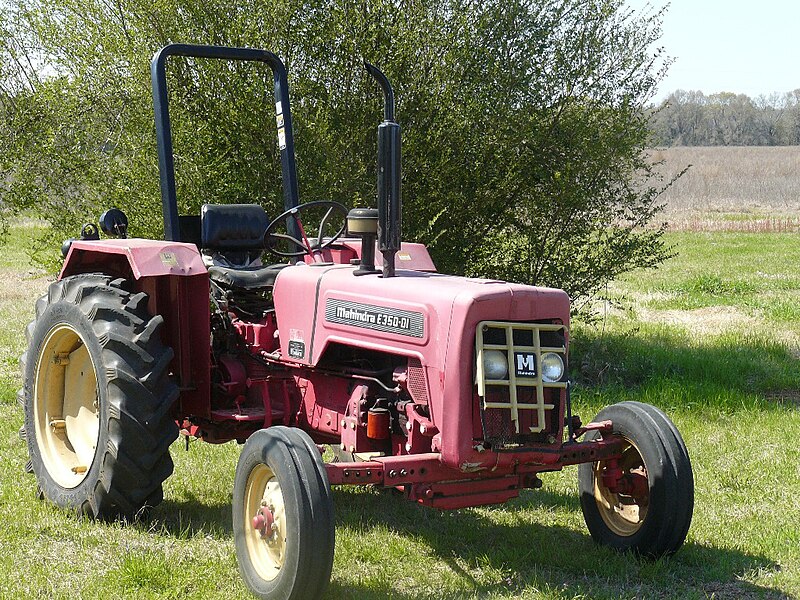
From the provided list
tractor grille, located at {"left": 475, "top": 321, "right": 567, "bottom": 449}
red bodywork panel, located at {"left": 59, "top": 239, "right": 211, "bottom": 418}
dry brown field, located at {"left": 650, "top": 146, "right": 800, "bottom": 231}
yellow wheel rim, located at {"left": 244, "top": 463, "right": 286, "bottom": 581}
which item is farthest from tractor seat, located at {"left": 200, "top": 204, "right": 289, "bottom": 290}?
dry brown field, located at {"left": 650, "top": 146, "right": 800, "bottom": 231}

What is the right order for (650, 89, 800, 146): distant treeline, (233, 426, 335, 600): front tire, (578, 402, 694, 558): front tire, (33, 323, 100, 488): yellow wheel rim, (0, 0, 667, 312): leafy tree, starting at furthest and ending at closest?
(650, 89, 800, 146): distant treeline, (0, 0, 667, 312): leafy tree, (33, 323, 100, 488): yellow wheel rim, (578, 402, 694, 558): front tire, (233, 426, 335, 600): front tire

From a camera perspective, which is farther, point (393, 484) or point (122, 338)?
point (122, 338)

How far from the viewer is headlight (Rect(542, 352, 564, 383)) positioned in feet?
12.5

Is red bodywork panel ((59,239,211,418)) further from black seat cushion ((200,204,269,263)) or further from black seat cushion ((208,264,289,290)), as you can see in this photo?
black seat cushion ((200,204,269,263))

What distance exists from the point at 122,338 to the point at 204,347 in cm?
46

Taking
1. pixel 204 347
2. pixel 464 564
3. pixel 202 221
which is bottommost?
pixel 464 564

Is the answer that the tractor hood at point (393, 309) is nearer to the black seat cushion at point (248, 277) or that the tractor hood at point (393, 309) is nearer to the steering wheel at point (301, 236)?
the steering wheel at point (301, 236)

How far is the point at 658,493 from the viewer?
4.12 metres

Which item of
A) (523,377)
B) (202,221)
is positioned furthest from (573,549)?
(202,221)

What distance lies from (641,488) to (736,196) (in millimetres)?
29987

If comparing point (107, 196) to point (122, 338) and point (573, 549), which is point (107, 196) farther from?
point (573, 549)

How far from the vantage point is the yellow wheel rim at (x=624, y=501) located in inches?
171

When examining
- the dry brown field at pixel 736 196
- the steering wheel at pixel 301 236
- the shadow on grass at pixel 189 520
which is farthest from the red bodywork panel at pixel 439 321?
the dry brown field at pixel 736 196

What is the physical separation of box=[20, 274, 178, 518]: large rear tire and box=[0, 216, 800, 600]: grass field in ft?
0.60
